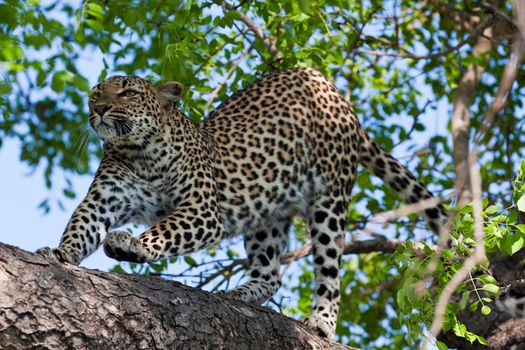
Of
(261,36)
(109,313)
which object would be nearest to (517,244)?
(109,313)

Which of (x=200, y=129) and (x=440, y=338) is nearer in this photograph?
(x=440, y=338)

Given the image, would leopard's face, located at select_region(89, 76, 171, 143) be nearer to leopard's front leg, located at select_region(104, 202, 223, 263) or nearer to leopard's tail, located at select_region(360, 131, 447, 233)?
leopard's front leg, located at select_region(104, 202, 223, 263)

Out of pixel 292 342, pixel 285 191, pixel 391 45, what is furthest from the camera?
pixel 391 45

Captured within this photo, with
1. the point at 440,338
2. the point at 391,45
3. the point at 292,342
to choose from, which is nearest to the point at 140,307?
the point at 292,342

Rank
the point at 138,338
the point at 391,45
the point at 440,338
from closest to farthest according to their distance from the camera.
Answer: the point at 138,338
the point at 440,338
the point at 391,45

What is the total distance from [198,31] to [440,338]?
3478 millimetres

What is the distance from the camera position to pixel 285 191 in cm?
946

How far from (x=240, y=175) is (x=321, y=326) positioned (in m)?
1.72

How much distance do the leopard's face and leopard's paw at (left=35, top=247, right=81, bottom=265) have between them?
4.28ft

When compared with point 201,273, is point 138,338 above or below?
below

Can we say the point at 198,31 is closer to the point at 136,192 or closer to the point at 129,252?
the point at 136,192

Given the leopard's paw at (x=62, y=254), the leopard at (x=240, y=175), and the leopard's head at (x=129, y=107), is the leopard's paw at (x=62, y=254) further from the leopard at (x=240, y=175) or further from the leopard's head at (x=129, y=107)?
the leopard's head at (x=129, y=107)

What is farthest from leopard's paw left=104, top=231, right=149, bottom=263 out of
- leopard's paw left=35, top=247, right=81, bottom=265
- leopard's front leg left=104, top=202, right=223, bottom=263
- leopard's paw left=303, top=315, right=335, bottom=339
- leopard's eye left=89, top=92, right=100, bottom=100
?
leopard's paw left=303, top=315, right=335, bottom=339

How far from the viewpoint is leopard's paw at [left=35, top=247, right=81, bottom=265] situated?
22.5ft
